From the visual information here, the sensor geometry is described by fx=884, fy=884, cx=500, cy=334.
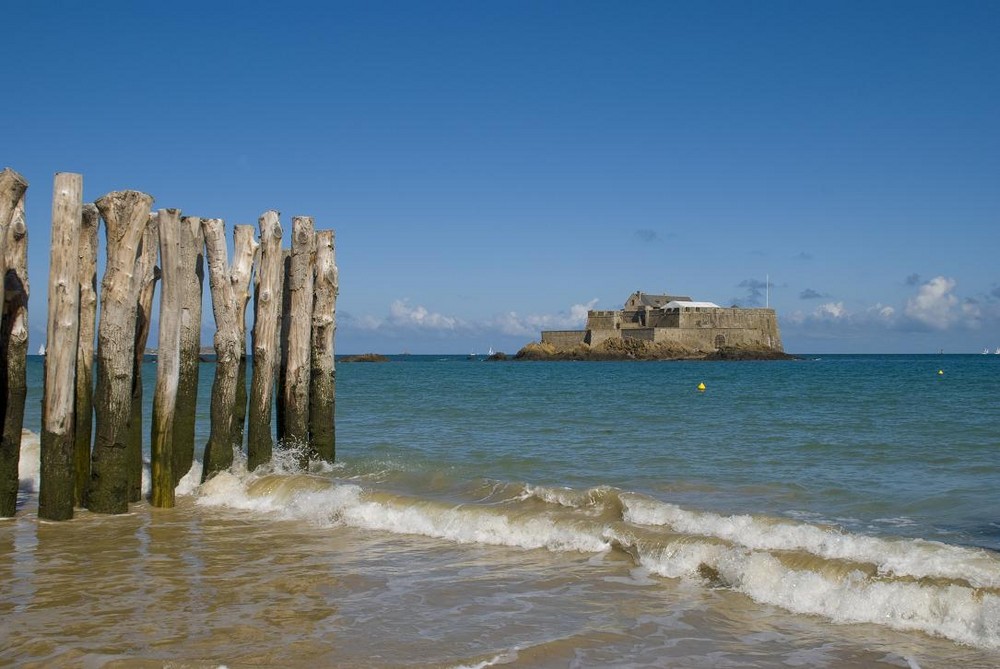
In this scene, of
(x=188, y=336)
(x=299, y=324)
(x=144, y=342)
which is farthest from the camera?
(x=299, y=324)

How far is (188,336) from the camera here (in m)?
9.55

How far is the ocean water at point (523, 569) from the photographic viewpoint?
502cm

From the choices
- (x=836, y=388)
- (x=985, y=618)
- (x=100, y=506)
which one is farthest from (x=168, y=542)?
(x=836, y=388)

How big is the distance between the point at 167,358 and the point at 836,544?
6439 mm

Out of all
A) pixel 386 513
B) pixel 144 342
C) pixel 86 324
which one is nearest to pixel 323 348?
pixel 144 342

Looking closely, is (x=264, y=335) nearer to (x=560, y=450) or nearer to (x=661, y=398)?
(x=560, y=450)

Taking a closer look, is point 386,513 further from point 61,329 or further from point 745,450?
point 745,450

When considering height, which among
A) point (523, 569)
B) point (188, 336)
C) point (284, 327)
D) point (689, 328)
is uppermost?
point (689, 328)

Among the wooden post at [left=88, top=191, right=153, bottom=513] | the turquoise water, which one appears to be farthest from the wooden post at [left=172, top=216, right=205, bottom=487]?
the turquoise water

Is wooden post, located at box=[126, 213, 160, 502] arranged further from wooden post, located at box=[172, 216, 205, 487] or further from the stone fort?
the stone fort

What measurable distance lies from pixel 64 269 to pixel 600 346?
8265 cm

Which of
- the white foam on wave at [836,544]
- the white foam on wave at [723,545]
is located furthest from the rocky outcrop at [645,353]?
the white foam on wave at [836,544]

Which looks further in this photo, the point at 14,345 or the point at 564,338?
the point at 564,338

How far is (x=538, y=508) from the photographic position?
921cm
